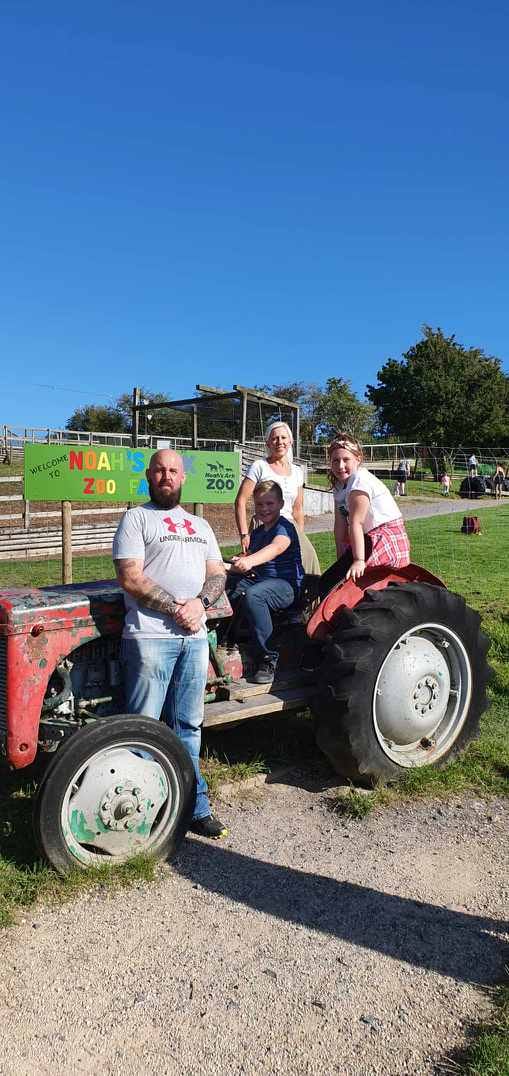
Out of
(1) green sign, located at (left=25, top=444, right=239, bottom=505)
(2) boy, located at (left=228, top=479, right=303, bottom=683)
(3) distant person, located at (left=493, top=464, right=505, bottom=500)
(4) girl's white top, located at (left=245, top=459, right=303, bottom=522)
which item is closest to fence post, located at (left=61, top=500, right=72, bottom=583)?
(1) green sign, located at (left=25, top=444, right=239, bottom=505)

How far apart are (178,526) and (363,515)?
3.60 ft

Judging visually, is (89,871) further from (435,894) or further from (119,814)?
(435,894)

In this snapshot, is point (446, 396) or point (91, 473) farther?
point (446, 396)

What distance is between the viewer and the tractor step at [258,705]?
3.67m

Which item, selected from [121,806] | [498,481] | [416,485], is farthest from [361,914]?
[498,481]

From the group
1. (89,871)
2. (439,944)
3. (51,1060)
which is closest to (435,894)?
(439,944)

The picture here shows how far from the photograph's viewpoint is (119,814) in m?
3.08

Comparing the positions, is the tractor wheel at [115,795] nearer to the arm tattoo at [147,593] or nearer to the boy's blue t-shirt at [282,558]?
Answer: the arm tattoo at [147,593]

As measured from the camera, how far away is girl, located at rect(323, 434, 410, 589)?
161 inches

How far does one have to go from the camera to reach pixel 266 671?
4047mm

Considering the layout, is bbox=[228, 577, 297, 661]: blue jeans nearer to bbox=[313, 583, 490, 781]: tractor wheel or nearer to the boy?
the boy

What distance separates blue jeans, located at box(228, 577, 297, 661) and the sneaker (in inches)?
35.8

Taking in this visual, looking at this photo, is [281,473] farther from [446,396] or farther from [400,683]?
[446,396]

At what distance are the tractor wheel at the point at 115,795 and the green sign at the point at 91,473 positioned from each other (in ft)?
13.2
